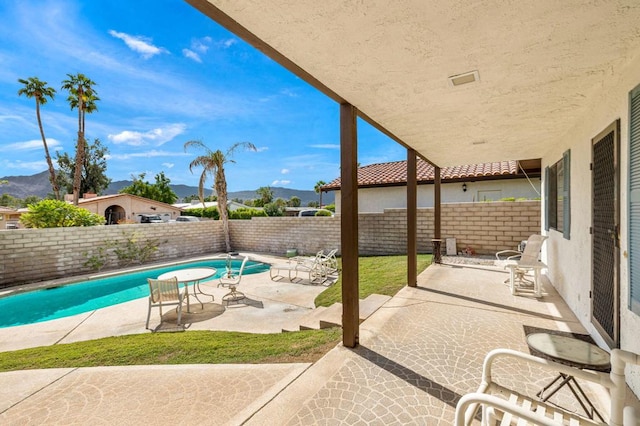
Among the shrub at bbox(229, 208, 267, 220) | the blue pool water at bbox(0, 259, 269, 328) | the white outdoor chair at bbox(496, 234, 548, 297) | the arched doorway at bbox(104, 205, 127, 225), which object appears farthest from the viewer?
the arched doorway at bbox(104, 205, 127, 225)

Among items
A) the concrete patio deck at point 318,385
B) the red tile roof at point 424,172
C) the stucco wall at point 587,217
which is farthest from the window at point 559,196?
the red tile roof at point 424,172

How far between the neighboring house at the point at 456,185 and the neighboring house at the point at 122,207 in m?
20.7

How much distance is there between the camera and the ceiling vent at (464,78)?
261 centimetres

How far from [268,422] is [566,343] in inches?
86.1

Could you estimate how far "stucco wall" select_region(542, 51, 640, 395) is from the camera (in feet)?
7.82

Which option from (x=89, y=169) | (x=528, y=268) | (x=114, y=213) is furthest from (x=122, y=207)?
(x=528, y=268)

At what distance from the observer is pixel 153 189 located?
3762cm

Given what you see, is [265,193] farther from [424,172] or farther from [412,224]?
[412,224]

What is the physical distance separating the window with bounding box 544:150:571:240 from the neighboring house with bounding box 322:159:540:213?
16.5 feet

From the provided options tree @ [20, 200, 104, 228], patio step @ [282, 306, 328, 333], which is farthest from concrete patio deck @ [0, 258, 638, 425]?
tree @ [20, 200, 104, 228]

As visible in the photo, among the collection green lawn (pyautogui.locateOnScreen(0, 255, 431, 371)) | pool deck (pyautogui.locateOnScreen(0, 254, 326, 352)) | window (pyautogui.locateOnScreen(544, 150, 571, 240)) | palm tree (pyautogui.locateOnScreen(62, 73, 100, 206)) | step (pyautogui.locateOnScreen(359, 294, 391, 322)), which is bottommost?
pool deck (pyautogui.locateOnScreen(0, 254, 326, 352))

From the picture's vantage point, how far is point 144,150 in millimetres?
86625

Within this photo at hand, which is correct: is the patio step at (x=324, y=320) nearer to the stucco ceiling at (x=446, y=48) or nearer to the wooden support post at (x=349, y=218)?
the wooden support post at (x=349, y=218)

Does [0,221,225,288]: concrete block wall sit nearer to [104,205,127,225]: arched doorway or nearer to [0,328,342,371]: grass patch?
[0,328,342,371]: grass patch
